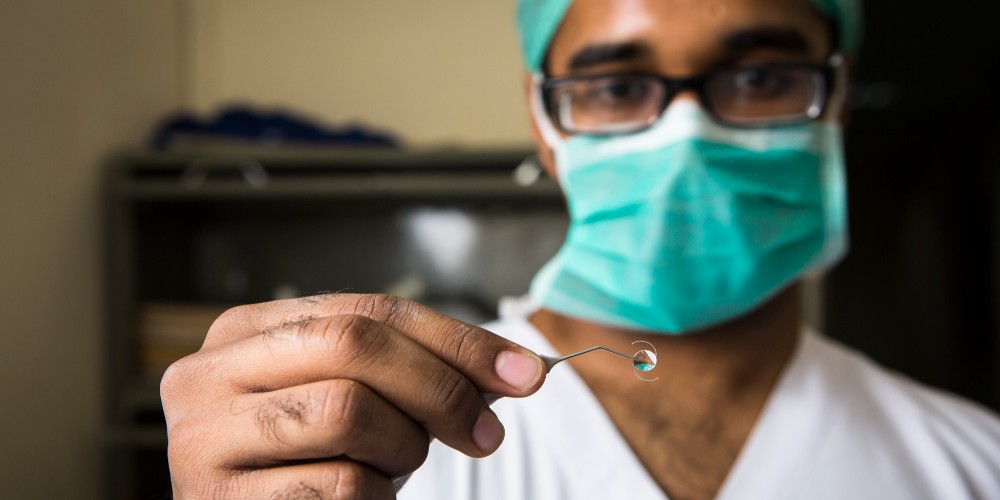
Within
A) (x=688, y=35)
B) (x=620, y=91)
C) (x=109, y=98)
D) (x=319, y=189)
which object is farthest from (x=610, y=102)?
(x=109, y=98)

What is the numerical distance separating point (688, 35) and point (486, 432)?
57 cm

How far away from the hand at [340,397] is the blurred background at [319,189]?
1.15 metres

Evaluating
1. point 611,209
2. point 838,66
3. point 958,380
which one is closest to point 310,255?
point 611,209

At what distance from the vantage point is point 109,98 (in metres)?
1.63

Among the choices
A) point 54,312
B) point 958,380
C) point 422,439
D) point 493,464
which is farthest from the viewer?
point 958,380

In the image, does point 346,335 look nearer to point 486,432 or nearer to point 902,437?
point 486,432

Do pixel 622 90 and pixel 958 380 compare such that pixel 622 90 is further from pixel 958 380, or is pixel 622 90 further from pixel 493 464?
pixel 958 380

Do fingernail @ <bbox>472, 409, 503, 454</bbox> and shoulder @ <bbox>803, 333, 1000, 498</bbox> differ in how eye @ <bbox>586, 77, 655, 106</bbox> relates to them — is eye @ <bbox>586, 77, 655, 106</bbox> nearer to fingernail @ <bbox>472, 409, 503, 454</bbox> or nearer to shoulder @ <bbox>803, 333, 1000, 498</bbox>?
shoulder @ <bbox>803, 333, 1000, 498</bbox>

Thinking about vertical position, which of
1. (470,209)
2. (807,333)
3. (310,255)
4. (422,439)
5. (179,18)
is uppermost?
(179,18)

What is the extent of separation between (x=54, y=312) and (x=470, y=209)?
1.08m

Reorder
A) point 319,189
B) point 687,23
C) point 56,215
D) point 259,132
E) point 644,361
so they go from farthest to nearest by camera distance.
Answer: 1. point 259,132
2. point 319,189
3. point 56,215
4. point 687,23
5. point 644,361

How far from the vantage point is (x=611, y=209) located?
2.69 feet

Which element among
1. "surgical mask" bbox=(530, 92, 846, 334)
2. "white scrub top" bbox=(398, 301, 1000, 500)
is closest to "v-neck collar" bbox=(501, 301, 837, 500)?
"white scrub top" bbox=(398, 301, 1000, 500)

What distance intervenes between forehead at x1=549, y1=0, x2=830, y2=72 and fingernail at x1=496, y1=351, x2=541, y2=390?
515mm
